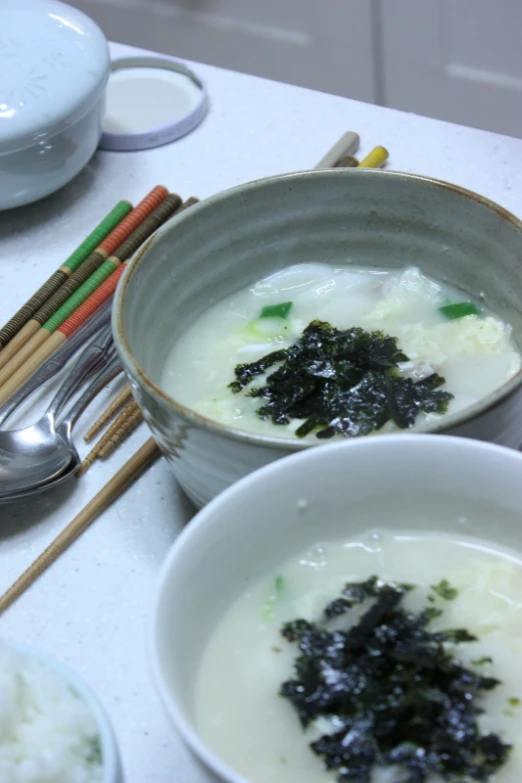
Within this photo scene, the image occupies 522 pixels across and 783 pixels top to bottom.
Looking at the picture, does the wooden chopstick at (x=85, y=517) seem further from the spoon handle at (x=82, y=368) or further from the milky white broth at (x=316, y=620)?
the milky white broth at (x=316, y=620)

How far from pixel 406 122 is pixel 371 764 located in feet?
4.25

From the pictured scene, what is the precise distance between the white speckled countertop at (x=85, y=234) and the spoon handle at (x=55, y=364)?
85mm

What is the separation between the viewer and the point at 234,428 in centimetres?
81

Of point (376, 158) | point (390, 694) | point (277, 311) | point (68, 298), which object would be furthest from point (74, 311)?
point (390, 694)

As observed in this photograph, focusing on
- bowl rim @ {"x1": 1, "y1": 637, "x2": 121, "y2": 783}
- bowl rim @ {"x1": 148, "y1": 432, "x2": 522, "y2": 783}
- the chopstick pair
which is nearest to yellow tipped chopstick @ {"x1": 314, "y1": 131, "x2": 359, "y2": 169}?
the chopstick pair

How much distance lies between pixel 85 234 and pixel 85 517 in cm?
62

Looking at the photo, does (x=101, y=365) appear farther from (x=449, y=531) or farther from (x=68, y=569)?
(x=449, y=531)

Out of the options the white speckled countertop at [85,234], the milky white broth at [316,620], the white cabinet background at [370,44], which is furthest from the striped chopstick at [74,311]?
the white cabinet background at [370,44]

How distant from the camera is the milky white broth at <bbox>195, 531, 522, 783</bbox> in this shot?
0.67 metres

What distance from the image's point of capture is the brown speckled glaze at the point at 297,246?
3.20ft

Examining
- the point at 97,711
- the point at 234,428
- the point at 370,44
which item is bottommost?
the point at 370,44

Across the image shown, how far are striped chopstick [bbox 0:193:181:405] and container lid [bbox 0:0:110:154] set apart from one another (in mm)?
219

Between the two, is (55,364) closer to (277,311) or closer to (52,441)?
(52,441)

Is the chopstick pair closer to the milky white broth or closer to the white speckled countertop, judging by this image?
the white speckled countertop
